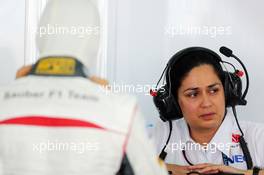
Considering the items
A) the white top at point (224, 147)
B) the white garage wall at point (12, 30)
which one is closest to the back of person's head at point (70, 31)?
the white top at point (224, 147)

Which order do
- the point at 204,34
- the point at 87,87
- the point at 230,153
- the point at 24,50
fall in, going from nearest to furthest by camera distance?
1. the point at 87,87
2. the point at 230,153
3. the point at 24,50
4. the point at 204,34

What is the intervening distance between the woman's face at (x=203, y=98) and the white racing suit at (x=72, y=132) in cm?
77

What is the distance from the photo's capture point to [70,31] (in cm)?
100

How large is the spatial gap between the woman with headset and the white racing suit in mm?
732

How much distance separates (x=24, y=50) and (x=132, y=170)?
3.99ft

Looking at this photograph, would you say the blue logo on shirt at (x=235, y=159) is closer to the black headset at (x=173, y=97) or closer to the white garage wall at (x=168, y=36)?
the black headset at (x=173, y=97)

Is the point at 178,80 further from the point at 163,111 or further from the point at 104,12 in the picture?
the point at 104,12

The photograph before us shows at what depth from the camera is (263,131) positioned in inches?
66.6

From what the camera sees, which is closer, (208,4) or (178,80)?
(178,80)

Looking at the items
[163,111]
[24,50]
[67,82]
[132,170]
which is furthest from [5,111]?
[24,50]

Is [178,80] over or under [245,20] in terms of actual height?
under

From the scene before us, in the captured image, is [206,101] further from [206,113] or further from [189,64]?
[189,64]
